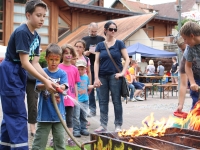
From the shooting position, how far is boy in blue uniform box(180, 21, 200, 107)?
4496 millimetres

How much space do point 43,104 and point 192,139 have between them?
201 centimetres

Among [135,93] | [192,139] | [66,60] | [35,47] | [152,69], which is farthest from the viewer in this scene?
[152,69]

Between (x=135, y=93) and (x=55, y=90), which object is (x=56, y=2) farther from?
(x=55, y=90)

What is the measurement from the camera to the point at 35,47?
4480 millimetres

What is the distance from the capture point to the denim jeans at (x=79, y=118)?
265 inches

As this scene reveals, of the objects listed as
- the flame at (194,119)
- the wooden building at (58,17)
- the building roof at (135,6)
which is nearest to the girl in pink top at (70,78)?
the flame at (194,119)

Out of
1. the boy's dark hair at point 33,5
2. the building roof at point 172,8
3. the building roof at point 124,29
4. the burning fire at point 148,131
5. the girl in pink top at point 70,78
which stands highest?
the building roof at point 172,8

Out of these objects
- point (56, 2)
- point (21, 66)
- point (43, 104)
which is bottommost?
point (43, 104)

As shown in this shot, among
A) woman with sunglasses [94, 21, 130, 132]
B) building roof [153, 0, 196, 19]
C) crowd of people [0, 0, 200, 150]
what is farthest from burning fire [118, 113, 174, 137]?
building roof [153, 0, 196, 19]

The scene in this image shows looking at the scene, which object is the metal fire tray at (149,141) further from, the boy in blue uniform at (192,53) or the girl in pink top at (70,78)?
the girl in pink top at (70,78)

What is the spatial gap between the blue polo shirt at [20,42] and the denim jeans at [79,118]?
2.41 meters

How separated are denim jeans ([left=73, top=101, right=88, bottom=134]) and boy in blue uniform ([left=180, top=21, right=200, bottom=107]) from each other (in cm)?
223

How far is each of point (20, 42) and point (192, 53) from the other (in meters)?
2.13

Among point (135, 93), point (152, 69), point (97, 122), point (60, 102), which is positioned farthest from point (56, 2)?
point (60, 102)
